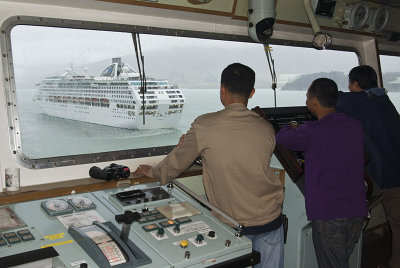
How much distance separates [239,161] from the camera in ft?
5.38

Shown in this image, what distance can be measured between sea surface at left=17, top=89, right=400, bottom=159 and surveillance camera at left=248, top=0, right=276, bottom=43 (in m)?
0.62

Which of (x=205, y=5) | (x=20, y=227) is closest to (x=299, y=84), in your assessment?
(x=205, y=5)

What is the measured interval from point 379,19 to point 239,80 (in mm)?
2242

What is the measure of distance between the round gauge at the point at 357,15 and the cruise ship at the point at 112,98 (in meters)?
1.56

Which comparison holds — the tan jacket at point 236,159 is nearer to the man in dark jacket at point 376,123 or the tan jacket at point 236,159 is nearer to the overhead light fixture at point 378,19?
the man in dark jacket at point 376,123

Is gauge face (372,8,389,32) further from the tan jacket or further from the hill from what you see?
the tan jacket

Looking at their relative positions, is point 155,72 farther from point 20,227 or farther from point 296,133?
point 20,227

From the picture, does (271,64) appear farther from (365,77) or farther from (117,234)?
(117,234)

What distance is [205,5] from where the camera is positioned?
2264 mm

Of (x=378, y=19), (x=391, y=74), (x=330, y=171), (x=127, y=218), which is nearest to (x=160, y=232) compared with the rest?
(x=127, y=218)

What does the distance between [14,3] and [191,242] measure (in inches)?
61.1

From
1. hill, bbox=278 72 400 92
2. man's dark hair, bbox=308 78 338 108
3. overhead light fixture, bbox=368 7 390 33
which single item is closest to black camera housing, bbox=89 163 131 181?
man's dark hair, bbox=308 78 338 108

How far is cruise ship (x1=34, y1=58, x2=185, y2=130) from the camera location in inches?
90.4

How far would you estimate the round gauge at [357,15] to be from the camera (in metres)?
3.06
